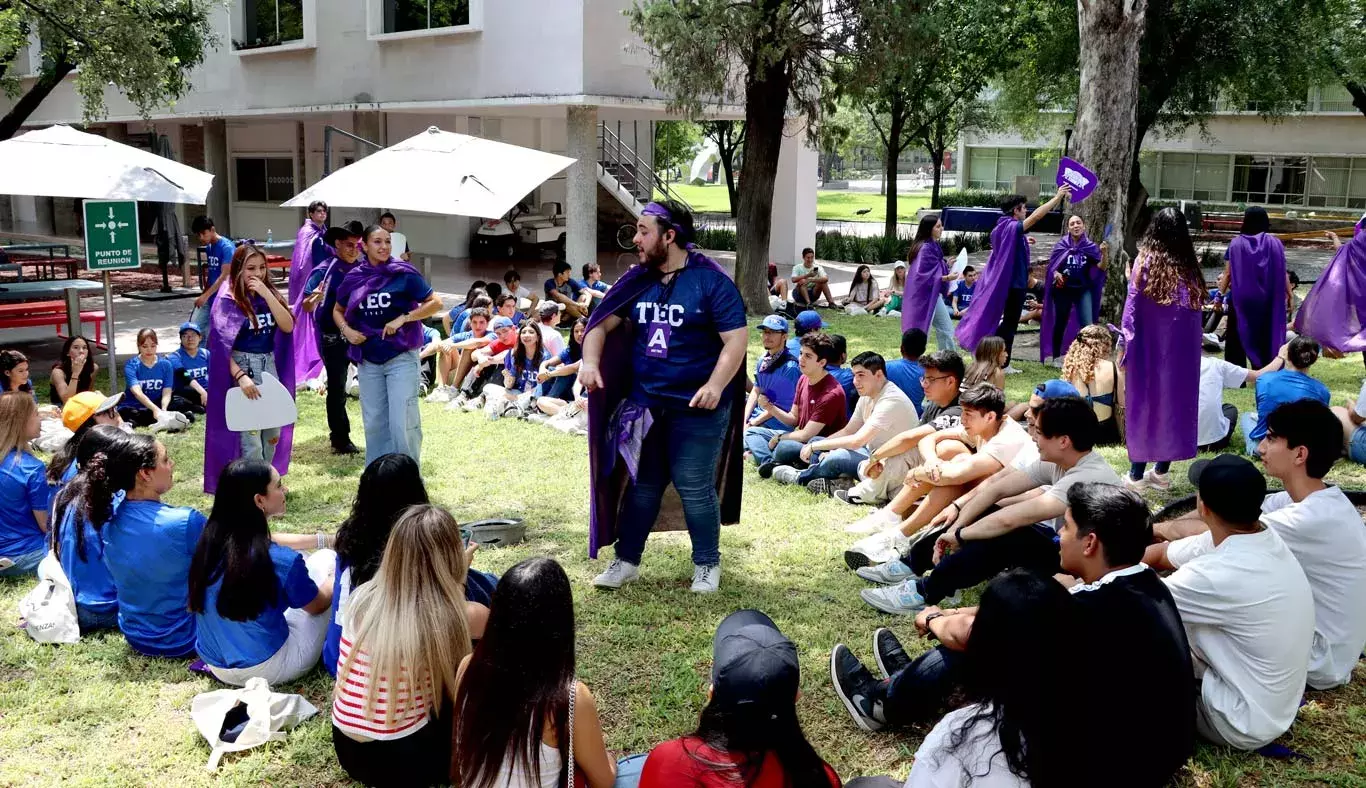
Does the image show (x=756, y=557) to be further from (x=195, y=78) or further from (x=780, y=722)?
(x=195, y=78)

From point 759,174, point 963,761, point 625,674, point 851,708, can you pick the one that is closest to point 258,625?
point 625,674

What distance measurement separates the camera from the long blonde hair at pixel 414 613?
3.40 meters

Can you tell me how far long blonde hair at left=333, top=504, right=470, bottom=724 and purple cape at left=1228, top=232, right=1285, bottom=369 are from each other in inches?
304

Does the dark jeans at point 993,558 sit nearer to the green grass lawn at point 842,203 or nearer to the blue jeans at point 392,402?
the blue jeans at point 392,402

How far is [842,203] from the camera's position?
182ft

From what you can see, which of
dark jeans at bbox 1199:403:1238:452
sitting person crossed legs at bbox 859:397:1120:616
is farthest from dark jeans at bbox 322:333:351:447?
dark jeans at bbox 1199:403:1238:452

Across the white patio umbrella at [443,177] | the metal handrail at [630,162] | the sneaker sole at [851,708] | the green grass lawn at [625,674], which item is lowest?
the green grass lawn at [625,674]

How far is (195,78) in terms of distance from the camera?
75.7 ft

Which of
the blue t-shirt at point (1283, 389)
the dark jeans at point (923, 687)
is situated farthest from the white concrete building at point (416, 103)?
the dark jeans at point (923, 687)

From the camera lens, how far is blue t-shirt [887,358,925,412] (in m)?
7.87

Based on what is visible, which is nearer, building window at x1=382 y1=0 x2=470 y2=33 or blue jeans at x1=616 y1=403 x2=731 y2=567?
blue jeans at x1=616 y1=403 x2=731 y2=567

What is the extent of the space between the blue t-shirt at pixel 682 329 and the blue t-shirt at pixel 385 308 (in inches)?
87.0

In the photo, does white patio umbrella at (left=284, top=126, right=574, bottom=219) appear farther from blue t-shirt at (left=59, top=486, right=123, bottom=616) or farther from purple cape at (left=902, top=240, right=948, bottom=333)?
blue t-shirt at (left=59, top=486, right=123, bottom=616)

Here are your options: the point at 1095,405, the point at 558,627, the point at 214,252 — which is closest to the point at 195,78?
the point at 214,252
